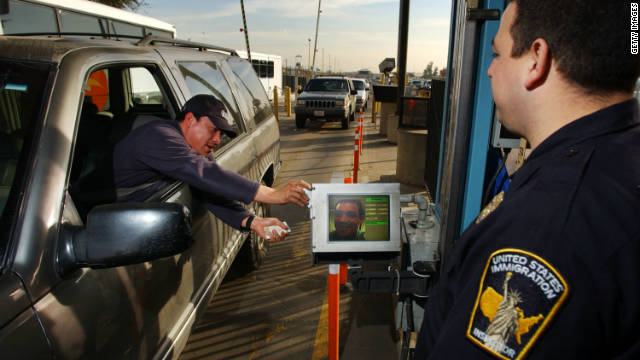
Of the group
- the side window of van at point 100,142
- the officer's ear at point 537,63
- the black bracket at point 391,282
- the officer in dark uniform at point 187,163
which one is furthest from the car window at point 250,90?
the officer's ear at point 537,63

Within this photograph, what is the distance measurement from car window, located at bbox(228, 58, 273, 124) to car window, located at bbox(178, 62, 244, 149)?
0.31 metres

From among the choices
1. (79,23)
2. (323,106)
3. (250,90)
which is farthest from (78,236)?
(323,106)

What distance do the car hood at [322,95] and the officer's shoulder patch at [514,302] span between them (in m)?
13.4

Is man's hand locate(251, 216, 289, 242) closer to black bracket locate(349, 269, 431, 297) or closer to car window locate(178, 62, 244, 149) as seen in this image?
black bracket locate(349, 269, 431, 297)

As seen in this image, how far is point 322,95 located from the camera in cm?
1399

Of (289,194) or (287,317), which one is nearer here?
(289,194)

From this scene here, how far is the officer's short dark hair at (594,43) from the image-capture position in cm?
78

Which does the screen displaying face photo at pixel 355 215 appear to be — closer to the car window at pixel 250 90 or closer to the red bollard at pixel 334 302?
the red bollard at pixel 334 302

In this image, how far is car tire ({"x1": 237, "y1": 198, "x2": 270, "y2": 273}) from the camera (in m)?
3.79

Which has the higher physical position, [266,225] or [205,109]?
[205,109]

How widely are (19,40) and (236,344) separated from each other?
239 cm

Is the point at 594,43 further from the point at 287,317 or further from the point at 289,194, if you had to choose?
the point at 287,317

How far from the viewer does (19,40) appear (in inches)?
71.2

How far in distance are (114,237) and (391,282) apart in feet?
4.48
